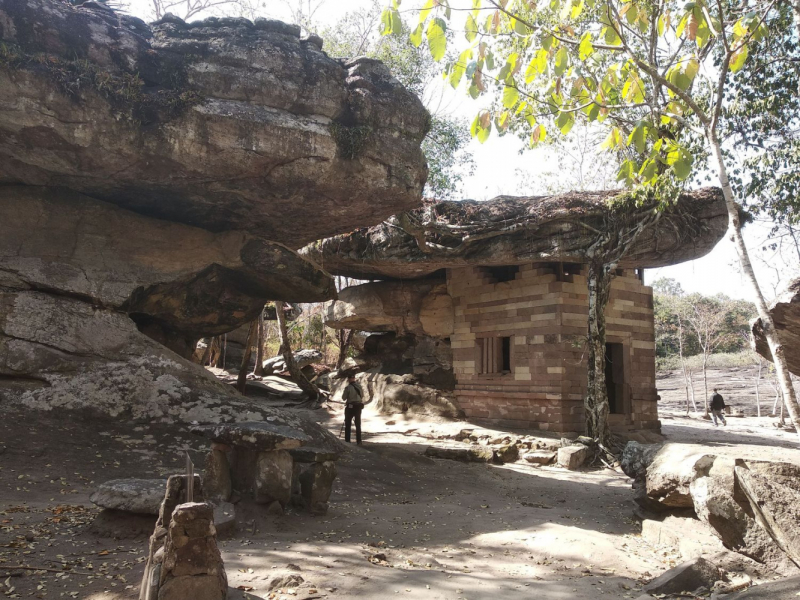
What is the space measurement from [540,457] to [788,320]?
21.5 ft

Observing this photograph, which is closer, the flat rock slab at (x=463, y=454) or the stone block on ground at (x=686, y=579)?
the stone block on ground at (x=686, y=579)

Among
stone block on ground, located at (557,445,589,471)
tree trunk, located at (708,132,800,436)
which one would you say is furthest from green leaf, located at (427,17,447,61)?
stone block on ground, located at (557,445,589,471)

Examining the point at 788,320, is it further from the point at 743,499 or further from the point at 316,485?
the point at 316,485

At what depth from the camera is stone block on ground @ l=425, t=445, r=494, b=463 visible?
1100 centimetres

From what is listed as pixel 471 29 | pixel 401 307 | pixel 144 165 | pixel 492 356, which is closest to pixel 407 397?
pixel 401 307

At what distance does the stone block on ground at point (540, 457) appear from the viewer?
1128 cm

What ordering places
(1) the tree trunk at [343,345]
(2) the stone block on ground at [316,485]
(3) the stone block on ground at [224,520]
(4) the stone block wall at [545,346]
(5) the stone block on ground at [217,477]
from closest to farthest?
(3) the stone block on ground at [224,520]
(5) the stone block on ground at [217,477]
(2) the stone block on ground at [316,485]
(4) the stone block wall at [545,346]
(1) the tree trunk at [343,345]

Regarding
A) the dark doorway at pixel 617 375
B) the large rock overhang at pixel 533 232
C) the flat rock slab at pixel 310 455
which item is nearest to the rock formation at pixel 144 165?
the flat rock slab at pixel 310 455

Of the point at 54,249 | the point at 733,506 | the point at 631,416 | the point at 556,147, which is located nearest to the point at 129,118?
the point at 54,249

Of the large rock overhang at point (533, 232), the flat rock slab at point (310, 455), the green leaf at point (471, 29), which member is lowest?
the flat rock slab at point (310, 455)

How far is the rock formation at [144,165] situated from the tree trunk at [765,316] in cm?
507

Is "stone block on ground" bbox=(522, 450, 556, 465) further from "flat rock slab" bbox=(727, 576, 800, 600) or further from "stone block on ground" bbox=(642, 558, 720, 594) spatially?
"flat rock slab" bbox=(727, 576, 800, 600)

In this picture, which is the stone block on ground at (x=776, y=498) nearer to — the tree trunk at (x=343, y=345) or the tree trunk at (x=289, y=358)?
the tree trunk at (x=289, y=358)

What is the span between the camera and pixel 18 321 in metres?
7.78
